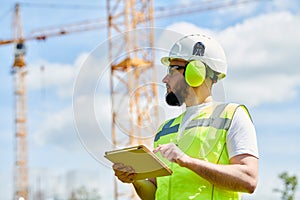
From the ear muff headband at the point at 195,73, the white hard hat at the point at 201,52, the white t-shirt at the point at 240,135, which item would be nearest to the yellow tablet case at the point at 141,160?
the white t-shirt at the point at 240,135

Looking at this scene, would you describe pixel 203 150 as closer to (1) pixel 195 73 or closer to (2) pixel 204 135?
(2) pixel 204 135

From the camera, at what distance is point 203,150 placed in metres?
3.89

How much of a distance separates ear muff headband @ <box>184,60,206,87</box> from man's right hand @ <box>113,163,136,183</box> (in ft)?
1.86

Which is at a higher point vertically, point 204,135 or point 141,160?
point 204,135

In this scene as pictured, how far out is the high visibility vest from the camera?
3857 mm

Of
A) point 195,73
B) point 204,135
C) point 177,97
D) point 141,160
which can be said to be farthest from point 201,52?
point 141,160

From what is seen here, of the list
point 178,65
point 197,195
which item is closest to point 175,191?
point 197,195

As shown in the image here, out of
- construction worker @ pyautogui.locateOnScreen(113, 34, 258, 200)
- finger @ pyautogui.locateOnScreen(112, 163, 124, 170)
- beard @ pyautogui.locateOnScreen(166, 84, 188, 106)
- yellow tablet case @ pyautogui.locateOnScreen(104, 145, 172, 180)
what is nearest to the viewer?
yellow tablet case @ pyautogui.locateOnScreen(104, 145, 172, 180)

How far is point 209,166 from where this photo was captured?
3715 millimetres

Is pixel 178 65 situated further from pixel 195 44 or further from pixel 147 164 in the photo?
pixel 147 164

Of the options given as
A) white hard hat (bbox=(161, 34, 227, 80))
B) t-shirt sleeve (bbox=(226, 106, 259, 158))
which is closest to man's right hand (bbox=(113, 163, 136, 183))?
t-shirt sleeve (bbox=(226, 106, 259, 158))

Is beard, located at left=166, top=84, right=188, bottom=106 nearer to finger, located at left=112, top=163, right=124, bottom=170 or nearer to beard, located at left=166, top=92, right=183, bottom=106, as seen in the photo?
beard, located at left=166, top=92, right=183, bottom=106

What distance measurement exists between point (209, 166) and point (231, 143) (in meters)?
0.24

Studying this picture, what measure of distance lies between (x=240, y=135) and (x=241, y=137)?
12 millimetres
